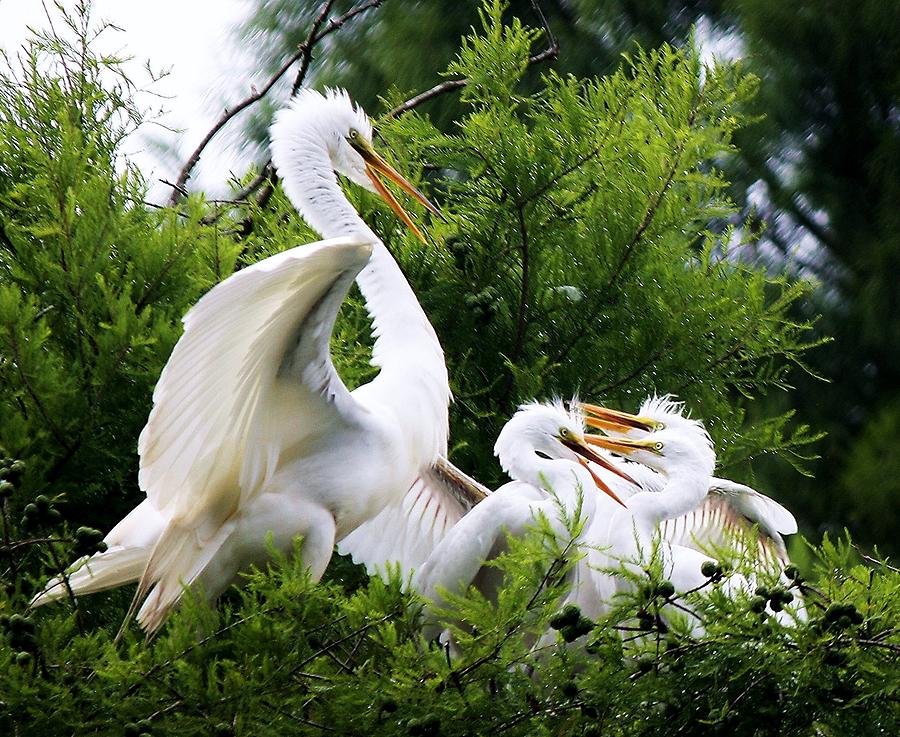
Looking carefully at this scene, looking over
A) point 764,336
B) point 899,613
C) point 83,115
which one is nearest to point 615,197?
point 764,336

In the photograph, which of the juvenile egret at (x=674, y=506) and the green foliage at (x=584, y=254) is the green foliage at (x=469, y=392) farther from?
the juvenile egret at (x=674, y=506)

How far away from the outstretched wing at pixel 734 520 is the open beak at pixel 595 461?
123 mm

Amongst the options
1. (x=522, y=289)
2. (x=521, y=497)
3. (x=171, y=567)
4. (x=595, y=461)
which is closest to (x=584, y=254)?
(x=522, y=289)

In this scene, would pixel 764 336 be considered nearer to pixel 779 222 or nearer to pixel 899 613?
pixel 899 613

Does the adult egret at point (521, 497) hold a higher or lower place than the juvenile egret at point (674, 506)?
higher

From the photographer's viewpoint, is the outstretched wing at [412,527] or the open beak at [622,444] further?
the outstretched wing at [412,527]

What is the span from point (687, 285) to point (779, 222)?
188 cm

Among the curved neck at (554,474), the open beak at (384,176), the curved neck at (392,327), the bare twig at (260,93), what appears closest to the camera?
the curved neck at (554,474)

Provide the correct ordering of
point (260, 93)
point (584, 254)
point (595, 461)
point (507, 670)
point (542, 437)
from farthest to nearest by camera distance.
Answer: point (260, 93) < point (584, 254) < point (595, 461) < point (542, 437) < point (507, 670)

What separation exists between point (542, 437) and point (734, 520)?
55 cm

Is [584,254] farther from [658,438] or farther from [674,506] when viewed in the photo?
[674,506]

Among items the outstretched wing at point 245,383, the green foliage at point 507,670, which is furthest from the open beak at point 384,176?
the green foliage at point 507,670

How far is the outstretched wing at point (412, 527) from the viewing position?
327cm

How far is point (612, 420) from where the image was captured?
321cm
